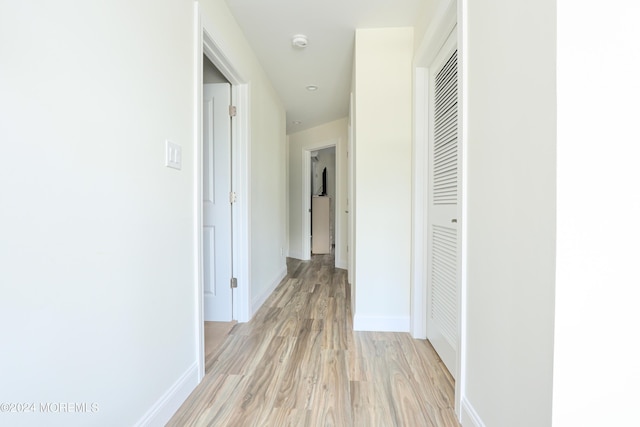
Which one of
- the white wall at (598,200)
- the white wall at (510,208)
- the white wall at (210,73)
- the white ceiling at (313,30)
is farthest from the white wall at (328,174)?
the white wall at (598,200)

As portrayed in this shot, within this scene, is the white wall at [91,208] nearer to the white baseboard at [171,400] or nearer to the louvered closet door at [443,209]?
the white baseboard at [171,400]

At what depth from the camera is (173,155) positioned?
1.35m

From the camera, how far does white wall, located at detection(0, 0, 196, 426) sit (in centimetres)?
70

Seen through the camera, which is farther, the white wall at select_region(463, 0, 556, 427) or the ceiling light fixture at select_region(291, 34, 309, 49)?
the ceiling light fixture at select_region(291, 34, 309, 49)

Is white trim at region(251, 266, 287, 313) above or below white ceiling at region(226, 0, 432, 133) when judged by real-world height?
below

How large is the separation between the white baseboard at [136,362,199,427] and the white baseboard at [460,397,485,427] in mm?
1241

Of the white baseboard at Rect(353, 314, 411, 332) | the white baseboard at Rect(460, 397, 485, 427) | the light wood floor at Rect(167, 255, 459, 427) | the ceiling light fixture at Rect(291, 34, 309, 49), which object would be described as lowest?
the light wood floor at Rect(167, 255, 459, 427)

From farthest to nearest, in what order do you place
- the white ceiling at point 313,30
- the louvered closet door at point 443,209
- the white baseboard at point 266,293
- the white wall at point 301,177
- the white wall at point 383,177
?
1. the white wall at point 301,177
2. the white baseboard at point 266,293
3. the white wall at point 383,177
4. the white ceiling at point 313,30
5. the louvered closet door at point 443,209

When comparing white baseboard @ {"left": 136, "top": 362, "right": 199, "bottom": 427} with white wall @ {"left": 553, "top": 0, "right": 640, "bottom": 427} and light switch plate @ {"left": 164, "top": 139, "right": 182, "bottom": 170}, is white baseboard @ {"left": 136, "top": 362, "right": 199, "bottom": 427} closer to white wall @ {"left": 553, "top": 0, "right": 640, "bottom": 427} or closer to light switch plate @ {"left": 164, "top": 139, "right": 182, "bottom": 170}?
light switch plate @ {"left": 164, "top": 139, "right": 182, "bottom": 170}

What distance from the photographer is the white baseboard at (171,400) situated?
3.84 feet

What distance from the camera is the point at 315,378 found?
1616mm

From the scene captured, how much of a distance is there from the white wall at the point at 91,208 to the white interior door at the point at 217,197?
0.99 meters

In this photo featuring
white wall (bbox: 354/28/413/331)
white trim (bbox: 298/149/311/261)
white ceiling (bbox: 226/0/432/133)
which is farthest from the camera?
white trim (bbox: 298/149/311/261)

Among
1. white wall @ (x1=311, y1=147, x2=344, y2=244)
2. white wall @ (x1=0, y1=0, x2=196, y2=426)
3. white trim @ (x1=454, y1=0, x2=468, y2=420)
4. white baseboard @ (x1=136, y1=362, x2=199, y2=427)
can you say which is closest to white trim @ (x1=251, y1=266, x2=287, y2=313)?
white baseboard @ (x1=136, y1=362, x2=199, y2=427)
